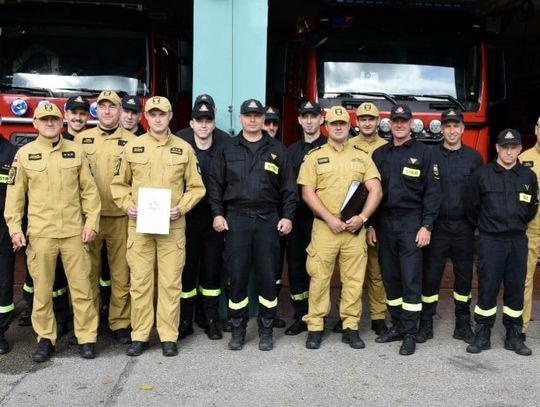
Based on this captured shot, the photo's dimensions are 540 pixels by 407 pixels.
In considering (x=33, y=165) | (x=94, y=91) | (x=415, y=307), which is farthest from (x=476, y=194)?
(x=94, y=91)

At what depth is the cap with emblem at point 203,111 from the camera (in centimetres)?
518

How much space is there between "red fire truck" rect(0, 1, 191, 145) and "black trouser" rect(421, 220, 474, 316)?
359 cm

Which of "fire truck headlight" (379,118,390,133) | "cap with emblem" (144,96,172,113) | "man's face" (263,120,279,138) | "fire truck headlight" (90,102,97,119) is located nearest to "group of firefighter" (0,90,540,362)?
"cap with emblem" (144,96,172,113)

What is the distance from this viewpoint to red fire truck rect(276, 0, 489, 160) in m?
7.19

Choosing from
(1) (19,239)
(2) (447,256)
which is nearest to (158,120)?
(1) (19,239)

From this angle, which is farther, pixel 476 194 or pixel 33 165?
pixel 476 194

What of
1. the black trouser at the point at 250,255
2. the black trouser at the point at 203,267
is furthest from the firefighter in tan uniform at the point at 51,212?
the black trouser at the point at 250,255

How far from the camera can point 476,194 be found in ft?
17.0

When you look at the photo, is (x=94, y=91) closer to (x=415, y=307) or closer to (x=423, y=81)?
(x=423, y=81)

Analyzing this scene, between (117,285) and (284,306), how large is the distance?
5.94ft

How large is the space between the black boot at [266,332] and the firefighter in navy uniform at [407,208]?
104cm

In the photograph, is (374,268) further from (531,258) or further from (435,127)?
(435,127)

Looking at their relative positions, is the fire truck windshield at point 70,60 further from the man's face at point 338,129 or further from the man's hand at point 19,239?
the man's face at point 338,129

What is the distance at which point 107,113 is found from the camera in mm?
5273
